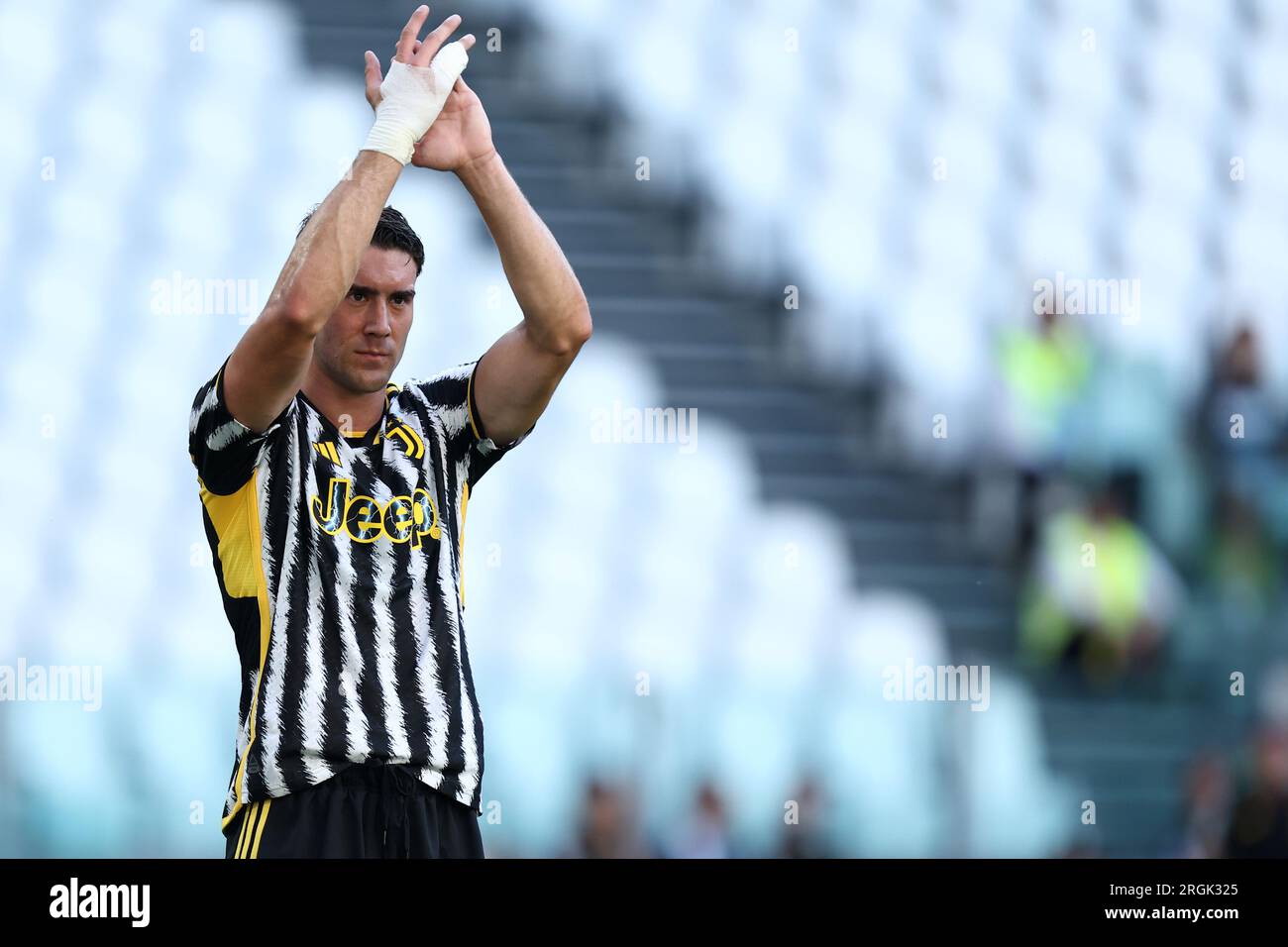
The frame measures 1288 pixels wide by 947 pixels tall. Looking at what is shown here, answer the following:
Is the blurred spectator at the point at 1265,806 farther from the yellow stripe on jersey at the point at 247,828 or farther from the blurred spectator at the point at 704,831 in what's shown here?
the yellow stripe on jersey at the point at 247,828

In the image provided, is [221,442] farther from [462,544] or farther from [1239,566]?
[1239,566]

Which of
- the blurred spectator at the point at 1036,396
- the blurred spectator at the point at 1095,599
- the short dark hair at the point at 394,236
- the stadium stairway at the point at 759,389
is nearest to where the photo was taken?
the short dark hair at the point at 394,236

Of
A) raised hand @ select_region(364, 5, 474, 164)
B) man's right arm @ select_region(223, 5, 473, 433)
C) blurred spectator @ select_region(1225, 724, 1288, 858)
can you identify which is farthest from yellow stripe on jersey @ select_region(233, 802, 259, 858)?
blurred spectator @ select_region(1225, 724, 1288, 858)

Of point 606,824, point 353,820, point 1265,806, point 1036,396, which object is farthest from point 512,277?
point 1036,396

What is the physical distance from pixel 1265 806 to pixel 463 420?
9.44 feet

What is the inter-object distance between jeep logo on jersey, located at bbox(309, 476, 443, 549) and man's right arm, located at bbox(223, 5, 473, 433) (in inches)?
4.6

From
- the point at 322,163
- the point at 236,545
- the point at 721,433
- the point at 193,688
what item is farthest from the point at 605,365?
the point at 236,545

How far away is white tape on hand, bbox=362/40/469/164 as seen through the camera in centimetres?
170

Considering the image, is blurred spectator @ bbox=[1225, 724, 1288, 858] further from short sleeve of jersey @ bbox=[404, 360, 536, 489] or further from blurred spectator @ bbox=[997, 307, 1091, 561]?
short sleeve of jersey @ bbox=[404, 360, 536, 489]

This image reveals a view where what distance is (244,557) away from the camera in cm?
174

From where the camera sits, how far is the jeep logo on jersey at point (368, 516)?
5.67 ft

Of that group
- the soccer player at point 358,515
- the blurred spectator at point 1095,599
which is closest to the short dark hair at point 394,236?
the soccer player at point 358,515

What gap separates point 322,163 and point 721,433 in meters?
1.54

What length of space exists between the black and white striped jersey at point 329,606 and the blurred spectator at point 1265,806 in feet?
8.77
